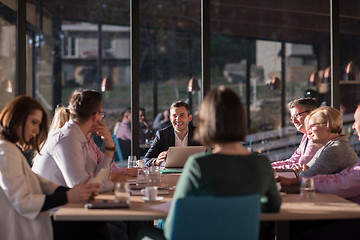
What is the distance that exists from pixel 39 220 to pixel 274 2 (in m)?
7.26

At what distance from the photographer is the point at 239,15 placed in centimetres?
919

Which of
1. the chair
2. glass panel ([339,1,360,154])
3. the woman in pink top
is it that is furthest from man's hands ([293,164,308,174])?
glass panel ([339,1,360,154])

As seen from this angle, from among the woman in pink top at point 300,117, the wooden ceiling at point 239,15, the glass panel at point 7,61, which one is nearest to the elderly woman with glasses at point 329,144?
the woman in pink top at point 300,117

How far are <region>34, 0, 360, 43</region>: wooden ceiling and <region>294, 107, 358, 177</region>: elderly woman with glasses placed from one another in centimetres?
326

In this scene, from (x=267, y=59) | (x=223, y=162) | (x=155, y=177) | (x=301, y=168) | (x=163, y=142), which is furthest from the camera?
(x=267, y=59)

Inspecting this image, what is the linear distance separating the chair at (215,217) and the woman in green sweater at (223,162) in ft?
0.21

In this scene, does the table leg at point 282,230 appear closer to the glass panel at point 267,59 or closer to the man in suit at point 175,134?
the man in suit at point 175,134

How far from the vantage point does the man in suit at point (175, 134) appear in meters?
5.31

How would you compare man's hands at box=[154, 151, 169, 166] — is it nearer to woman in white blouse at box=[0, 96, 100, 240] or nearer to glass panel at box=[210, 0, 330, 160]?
woman in white blouse at box=[0, 96, 100, 240]

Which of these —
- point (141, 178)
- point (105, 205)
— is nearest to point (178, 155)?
point (141, 178)

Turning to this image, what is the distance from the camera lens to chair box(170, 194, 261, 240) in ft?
7.11

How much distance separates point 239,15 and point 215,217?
7414 millimetres

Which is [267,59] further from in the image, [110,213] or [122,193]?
[110,213]

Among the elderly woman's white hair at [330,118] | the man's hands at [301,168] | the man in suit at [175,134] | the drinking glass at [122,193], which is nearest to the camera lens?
the drinking glass at [122,193]
